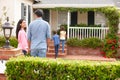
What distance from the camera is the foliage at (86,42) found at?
804 inches

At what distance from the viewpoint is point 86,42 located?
20484mm

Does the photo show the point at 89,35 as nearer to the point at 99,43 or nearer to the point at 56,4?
the point at 99,43

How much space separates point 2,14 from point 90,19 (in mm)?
8106

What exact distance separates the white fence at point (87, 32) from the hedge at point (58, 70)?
14902 mm

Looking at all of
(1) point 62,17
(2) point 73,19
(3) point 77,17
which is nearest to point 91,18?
(3) point 77,17

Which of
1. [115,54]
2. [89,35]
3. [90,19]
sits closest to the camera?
[115,54]

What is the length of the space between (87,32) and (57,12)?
425 cm

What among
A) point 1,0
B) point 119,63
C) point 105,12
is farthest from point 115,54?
point 119,63

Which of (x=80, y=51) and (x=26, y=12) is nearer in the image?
(x=80, y=51)

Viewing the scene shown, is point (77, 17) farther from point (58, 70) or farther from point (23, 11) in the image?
point (58, 70)

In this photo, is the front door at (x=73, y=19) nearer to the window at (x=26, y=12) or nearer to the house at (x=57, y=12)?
the house at (x=57, y=12)

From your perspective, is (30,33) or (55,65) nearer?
(55,65)

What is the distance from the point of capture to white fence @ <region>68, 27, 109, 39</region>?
2111 cm

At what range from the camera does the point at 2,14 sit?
18031 mm
